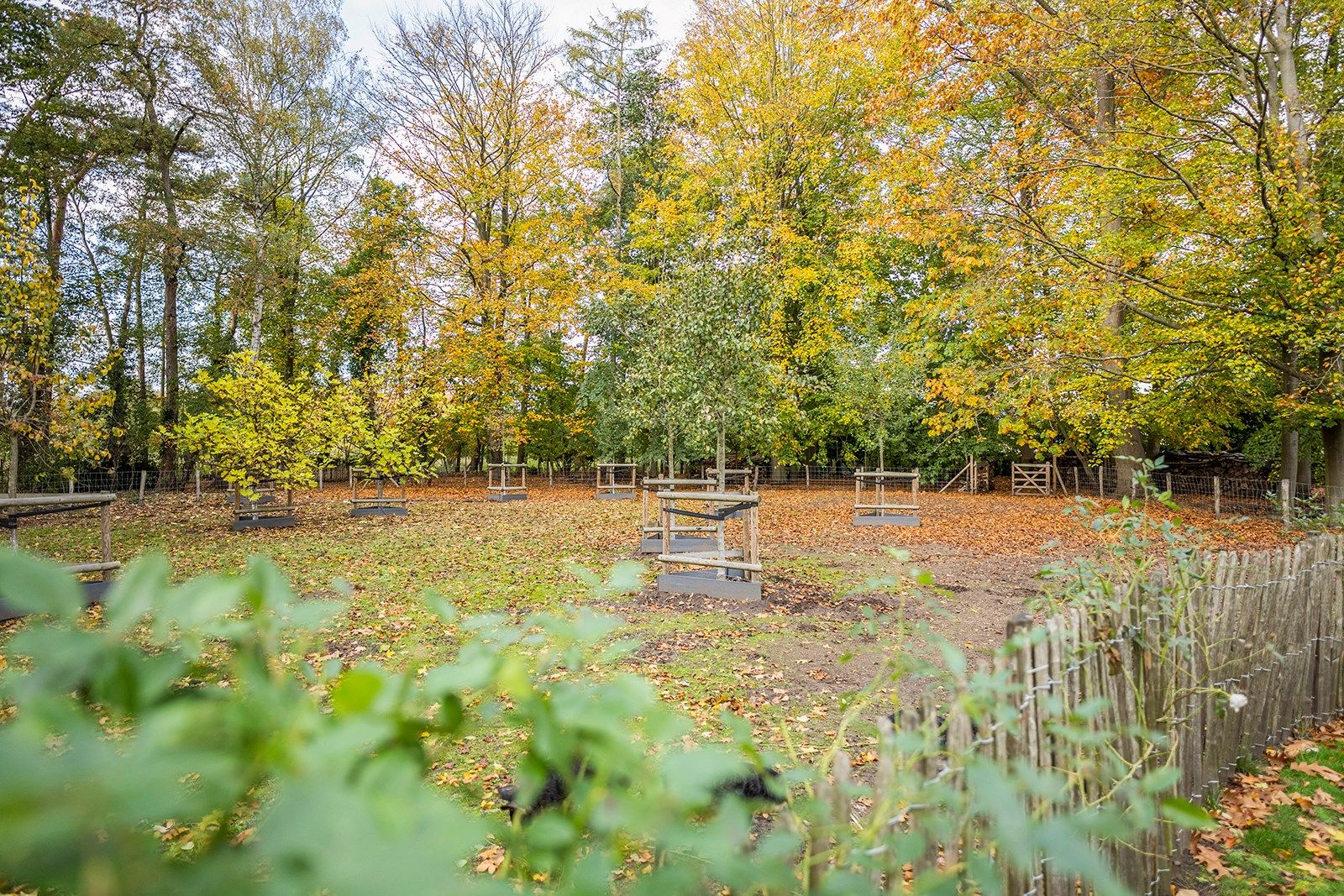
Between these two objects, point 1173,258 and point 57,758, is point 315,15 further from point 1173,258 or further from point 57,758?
point 57,758

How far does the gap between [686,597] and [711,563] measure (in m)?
0.57

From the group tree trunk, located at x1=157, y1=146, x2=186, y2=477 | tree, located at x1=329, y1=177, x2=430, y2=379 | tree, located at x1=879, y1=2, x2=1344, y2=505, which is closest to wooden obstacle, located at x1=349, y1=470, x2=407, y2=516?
tree trunk, located at x1=157, y1=146, x2=186, y2=477

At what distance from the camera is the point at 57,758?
1.36 feet

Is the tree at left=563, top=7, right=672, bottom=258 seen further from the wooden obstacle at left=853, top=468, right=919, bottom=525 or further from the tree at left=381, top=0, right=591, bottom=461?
the wooden obstacle at left=853, top=468, right=919, bottom=525

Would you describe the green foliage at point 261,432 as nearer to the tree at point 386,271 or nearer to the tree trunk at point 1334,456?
the tree at point 386,271

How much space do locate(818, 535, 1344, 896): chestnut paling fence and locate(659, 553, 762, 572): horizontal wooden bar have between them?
4138 millimetres

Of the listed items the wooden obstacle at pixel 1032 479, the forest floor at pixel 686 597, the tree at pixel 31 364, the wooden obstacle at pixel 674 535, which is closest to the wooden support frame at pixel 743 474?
the forest floor at pixel 686 597

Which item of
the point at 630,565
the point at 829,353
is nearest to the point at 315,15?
the point at 829,353

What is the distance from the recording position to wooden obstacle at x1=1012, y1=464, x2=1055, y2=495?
24016 millimetres

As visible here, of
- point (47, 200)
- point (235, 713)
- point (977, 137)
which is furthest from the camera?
point (977, 137)

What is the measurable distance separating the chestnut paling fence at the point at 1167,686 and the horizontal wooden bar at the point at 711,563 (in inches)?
163

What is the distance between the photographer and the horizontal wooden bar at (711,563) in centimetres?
692

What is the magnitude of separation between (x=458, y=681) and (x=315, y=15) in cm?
2473

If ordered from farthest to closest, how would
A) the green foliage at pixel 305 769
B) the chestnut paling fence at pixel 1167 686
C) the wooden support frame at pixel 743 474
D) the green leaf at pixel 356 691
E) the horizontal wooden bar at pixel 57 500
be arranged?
the wooden support frame at pixel 743 474, the horizontal wooden bar at pixel 57 500, the chestnut paling fence at pixel 1167 686, the green leaf at pixel 356 691, the green foliage at pixel 305 769
